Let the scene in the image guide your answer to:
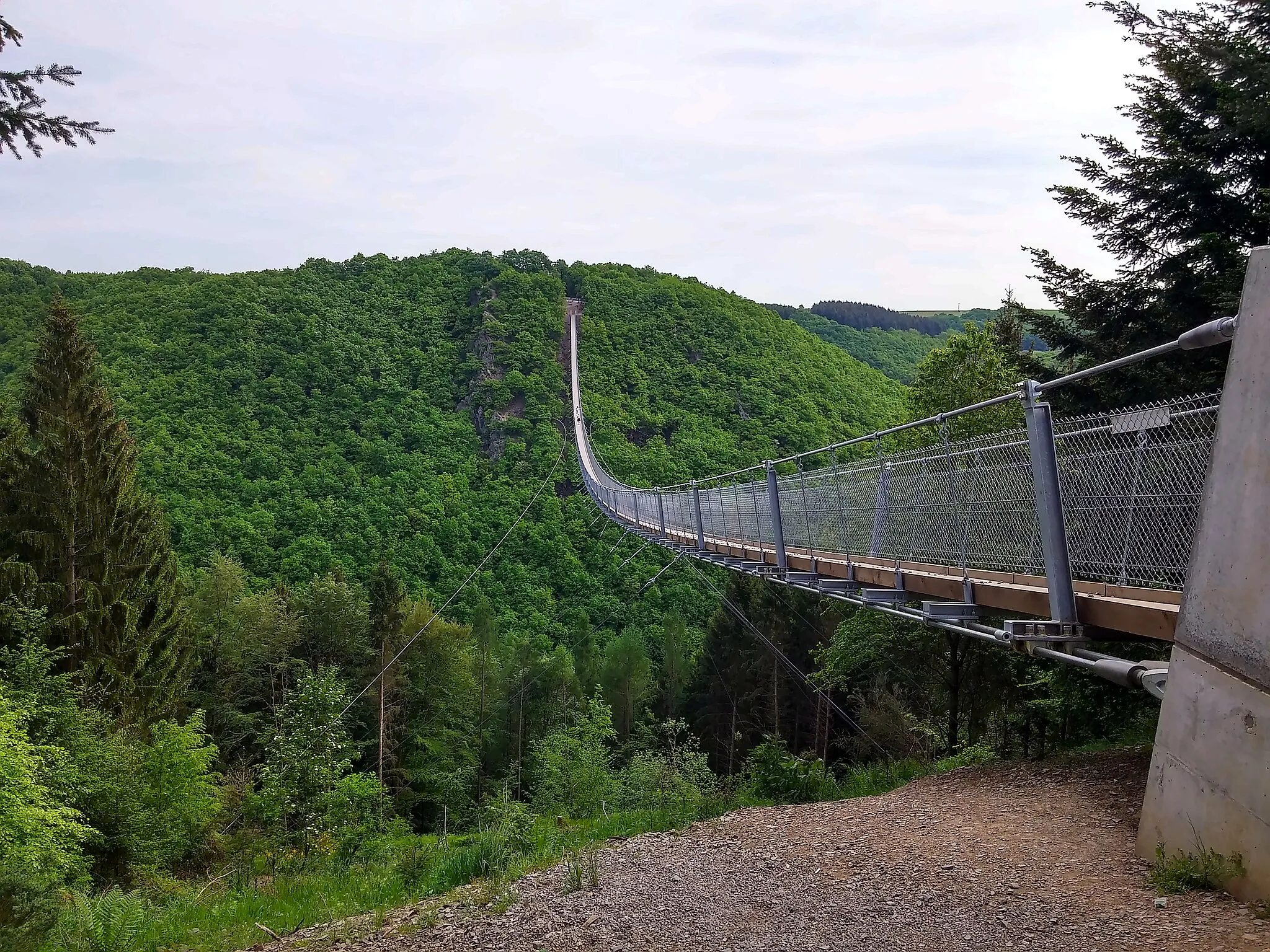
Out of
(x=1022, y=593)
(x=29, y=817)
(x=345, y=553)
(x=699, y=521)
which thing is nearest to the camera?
(x=1022, y=593)

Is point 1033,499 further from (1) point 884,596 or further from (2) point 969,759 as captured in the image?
(2) point 969,759

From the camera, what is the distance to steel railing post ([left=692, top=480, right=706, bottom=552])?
1262 centimetres

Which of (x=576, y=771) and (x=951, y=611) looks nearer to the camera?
(x=951, y=611)

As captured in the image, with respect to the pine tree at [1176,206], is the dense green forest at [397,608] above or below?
below

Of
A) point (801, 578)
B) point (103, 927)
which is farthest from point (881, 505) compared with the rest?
point (103, 927)

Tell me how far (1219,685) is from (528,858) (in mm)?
4533

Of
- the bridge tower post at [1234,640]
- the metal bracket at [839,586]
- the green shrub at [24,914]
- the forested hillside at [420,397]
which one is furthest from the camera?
the forested hillside at [420,397]

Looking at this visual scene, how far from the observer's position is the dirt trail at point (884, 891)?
365cm

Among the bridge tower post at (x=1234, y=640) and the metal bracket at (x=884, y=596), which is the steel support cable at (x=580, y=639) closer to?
the metal bracket at (x=884, y=596)

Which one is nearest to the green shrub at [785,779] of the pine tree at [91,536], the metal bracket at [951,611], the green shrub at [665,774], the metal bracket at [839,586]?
the metal bracket at [839,586]

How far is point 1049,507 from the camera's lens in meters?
4.50

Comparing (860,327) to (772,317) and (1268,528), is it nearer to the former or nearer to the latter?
(772,317)

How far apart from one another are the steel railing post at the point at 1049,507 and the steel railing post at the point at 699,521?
799 centimetres

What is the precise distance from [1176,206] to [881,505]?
4364mm
